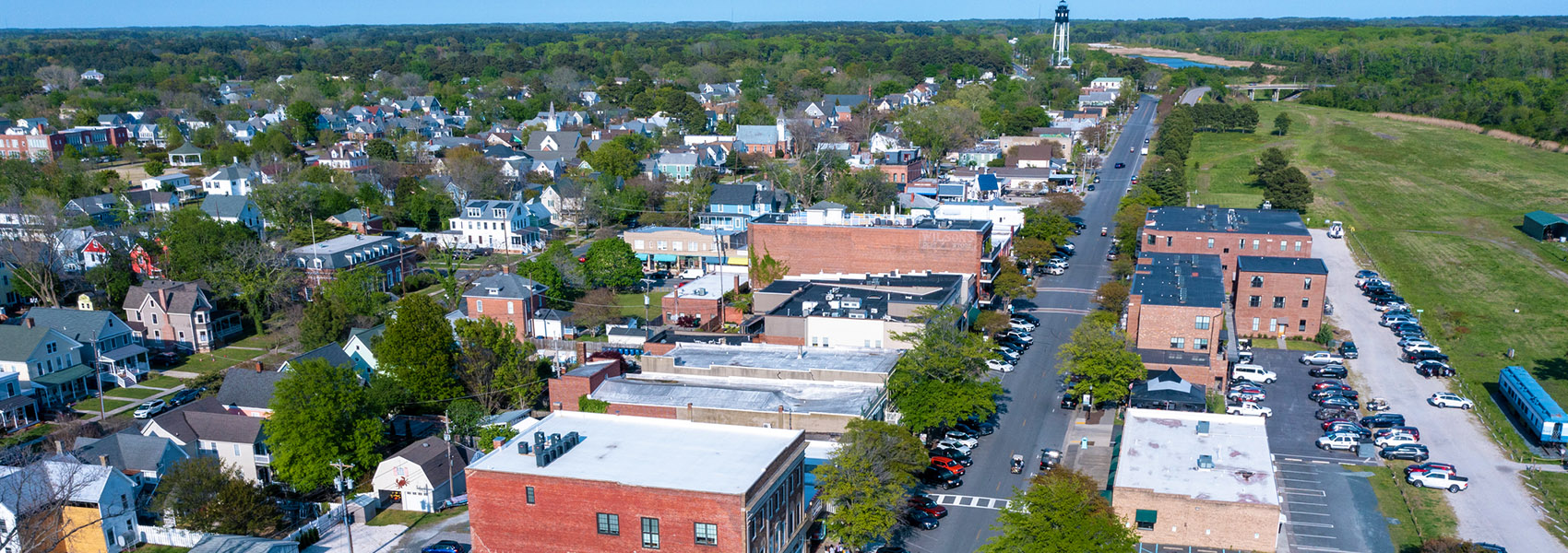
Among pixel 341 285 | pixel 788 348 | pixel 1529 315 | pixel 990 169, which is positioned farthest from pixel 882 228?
pixel 990 169

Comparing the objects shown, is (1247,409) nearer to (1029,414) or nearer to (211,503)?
(1029,414)

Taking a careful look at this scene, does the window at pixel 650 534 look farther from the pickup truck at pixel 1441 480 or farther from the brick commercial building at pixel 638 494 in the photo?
the pickup truck at pixel 1441 480

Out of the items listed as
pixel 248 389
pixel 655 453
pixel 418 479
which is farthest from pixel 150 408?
pixel 655 453

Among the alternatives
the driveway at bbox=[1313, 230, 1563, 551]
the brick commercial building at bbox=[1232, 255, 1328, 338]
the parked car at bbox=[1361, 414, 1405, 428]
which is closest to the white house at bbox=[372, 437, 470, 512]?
the driveway at bbox=[1313, 230, 1563, 551]

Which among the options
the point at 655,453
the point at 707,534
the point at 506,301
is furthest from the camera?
the point at 506,301

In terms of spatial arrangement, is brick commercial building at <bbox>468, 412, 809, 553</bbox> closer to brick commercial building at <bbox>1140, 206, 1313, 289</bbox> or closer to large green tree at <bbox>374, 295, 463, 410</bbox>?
large green tree at <bbox>374, 295, 463, 410</bbox>

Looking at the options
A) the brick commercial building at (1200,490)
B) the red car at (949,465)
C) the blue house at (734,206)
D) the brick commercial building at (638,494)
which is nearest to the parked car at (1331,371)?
the brick commercial building at (1200,490)
